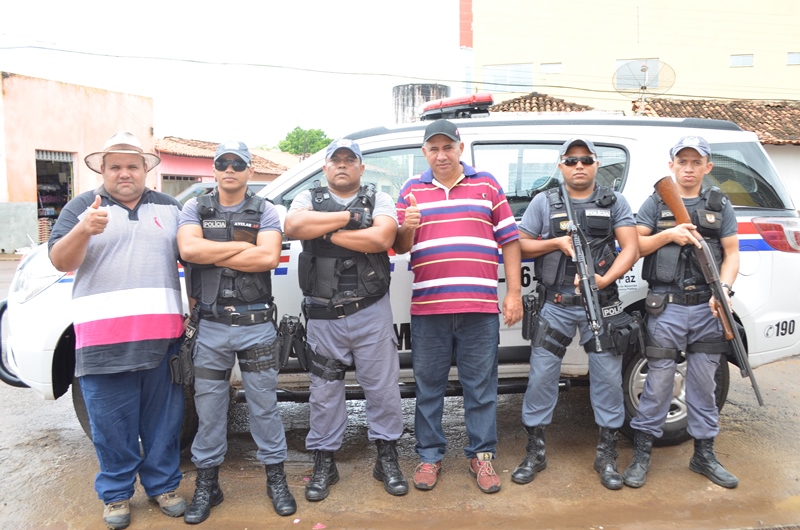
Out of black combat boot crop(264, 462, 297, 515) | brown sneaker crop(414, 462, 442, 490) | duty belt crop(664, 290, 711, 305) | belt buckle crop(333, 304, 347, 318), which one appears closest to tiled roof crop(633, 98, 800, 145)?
duty belt crop(664, 290, 711, 305)

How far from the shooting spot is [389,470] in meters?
3.60

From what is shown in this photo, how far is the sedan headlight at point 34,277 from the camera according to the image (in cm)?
361

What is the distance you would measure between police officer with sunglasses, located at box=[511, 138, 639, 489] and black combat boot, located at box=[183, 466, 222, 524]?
65.3 inches

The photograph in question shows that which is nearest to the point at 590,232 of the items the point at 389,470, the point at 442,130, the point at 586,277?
the point at 586,277

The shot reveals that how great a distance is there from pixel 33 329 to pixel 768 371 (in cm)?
599

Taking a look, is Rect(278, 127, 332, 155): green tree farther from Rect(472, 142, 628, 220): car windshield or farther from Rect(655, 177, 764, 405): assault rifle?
Rect(655, 177, 764, 405): assault rifle

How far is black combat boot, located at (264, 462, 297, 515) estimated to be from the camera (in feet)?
10.9

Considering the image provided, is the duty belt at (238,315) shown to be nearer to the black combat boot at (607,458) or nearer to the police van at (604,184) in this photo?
the police van at (604,184)

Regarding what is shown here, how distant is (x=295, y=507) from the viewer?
3369mm

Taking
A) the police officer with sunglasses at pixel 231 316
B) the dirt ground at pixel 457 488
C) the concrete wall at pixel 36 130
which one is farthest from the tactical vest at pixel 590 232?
the concrete wall at pixel 36 130

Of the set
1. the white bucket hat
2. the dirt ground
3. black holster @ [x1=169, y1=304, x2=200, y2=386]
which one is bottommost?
the dirt ground

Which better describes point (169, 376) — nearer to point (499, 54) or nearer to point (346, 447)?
point (346, 447)

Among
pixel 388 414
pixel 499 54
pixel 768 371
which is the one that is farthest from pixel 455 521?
pixel 499 54

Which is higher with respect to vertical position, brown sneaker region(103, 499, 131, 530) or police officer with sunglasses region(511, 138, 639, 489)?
police officer with sunglasses region(511, 138, 639, 489)
